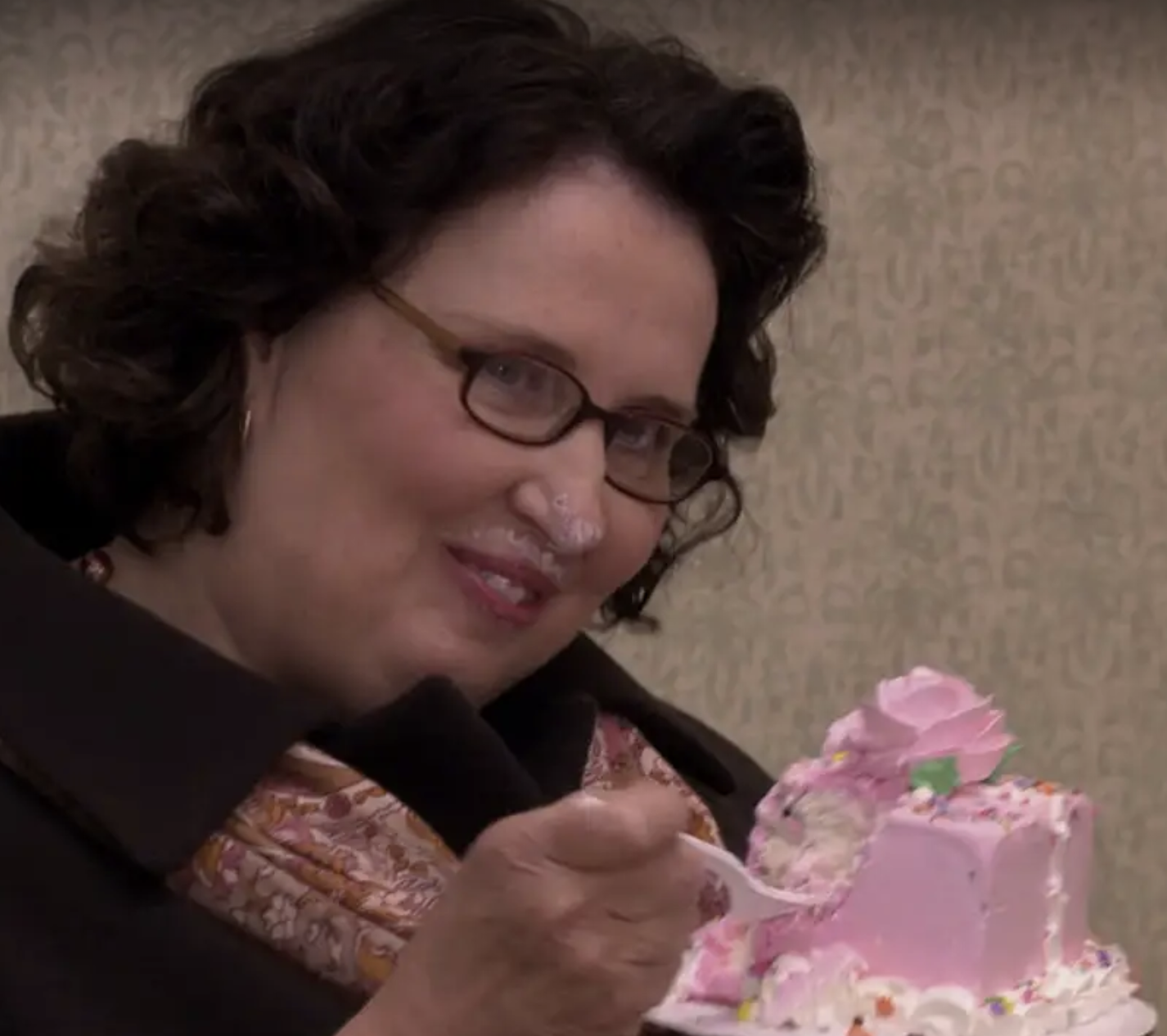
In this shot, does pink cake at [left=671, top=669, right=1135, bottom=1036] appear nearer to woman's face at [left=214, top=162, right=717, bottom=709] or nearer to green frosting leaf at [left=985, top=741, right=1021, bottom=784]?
green frosting leaf at [left=985, top=741, right=1021, bottom=784]

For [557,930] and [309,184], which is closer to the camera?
[557,930]

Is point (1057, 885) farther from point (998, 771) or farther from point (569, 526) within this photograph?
point (569, 526)

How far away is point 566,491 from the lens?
887 millimetres

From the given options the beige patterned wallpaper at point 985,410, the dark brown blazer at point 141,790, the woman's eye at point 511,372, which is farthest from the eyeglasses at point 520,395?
the beige patterned wallpaper at point 985,410

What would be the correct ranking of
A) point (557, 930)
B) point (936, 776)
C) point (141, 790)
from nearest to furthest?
point (557, 930)
point (141, 790)
point (936, 776)

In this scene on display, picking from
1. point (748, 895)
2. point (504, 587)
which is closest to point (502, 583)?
point (504, 587)

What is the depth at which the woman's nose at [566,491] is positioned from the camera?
0.88 metres

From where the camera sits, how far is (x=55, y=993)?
77 centimetres

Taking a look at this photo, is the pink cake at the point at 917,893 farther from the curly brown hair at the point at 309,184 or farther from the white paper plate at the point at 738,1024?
the curly brown hair at the point at 309,184

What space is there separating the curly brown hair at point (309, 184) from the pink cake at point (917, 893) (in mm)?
326

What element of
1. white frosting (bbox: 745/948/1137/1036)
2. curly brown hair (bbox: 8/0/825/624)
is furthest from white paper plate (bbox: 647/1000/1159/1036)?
curly brown hair (bbox: 8/0/825/624)

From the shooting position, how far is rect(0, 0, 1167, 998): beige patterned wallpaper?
152 centimetres

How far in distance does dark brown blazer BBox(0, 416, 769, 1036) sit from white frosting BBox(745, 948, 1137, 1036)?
0.56ft

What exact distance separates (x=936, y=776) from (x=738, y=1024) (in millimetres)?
177
